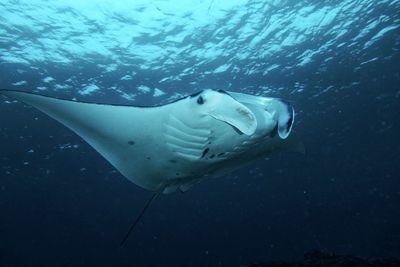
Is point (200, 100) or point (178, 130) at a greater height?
point (200, 100)

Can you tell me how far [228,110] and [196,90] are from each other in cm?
964

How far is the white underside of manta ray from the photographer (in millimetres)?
3342

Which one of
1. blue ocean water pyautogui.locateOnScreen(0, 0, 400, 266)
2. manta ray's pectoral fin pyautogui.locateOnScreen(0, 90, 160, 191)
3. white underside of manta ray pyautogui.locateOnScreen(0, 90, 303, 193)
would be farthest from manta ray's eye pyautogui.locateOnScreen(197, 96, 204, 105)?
blue ocean water pyautogui.locateOnScreen(0, 0, 400, 266)

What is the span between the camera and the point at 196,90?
41.8ft

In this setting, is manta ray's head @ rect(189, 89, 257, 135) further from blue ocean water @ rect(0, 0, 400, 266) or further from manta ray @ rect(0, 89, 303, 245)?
blue ocean water @ rect(0, 0, 400, 266)

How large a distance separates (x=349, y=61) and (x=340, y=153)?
9.38 m

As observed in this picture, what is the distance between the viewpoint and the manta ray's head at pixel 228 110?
3.17 meters

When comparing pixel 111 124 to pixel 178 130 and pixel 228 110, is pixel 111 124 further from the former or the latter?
pixel 228 110

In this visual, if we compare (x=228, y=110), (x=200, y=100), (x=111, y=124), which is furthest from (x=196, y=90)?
(x=228, y=110)

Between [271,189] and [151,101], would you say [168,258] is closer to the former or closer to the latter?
[271,189]

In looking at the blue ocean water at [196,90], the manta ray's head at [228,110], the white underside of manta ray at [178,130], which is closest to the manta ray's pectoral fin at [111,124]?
the white underside of manta ray at [178,130]

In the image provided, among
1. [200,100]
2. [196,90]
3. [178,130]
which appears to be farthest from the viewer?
[196,90]

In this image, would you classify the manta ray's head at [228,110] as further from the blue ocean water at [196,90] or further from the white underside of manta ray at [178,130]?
the blue ocean water at [196,90]

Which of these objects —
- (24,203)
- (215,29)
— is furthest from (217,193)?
(215,29)
